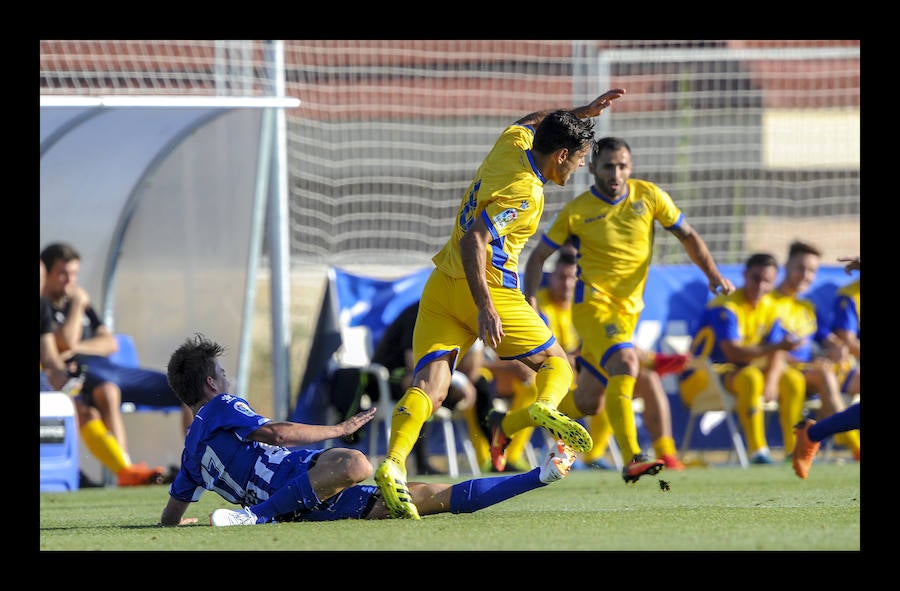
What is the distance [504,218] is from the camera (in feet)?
20.6

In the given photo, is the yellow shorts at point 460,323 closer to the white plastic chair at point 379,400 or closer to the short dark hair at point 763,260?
the white plastic chair at point 379,400

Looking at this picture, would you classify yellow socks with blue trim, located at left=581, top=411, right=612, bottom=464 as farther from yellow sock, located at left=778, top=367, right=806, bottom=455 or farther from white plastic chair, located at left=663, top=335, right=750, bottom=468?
yellow sock, located at left=778, top=367, right=806, bottom=455

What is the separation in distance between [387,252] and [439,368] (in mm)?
7696

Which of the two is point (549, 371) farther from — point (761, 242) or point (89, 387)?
point (761, 242)

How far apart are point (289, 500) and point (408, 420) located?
27.8 inches

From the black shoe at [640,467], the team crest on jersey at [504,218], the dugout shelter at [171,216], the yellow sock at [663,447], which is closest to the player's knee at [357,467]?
the team crest on jersey at [504,218]

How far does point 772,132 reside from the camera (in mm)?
15180

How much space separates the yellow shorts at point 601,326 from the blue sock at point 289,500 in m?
3.15

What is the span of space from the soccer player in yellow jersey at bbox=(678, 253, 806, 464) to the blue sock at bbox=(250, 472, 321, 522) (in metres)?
6.44

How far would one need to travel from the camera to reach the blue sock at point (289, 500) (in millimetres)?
5613
